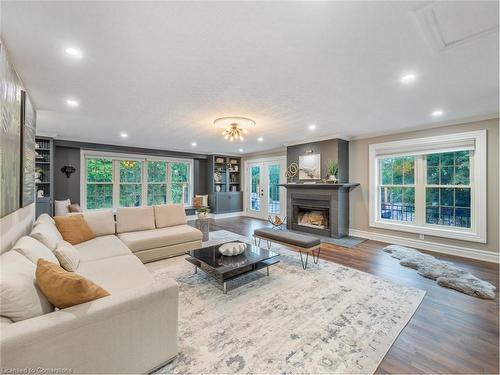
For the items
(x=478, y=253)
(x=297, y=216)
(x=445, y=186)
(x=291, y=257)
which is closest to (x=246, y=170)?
(x=297, y=216)

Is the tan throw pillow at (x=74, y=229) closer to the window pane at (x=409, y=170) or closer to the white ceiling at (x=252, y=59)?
the white ceiling at (x=252, y=59)

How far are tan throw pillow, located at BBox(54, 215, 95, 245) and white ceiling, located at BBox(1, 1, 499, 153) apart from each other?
1.69 m

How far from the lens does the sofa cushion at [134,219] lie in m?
3.79

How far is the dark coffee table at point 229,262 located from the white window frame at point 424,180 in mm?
3312

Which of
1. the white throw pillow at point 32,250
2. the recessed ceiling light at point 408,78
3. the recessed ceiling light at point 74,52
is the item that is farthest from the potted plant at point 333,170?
the white throw pillow at point 32,250

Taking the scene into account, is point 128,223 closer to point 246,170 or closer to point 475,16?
point 475,16

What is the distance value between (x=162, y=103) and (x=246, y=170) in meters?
5.54

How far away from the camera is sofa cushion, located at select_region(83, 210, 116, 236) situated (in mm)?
3539

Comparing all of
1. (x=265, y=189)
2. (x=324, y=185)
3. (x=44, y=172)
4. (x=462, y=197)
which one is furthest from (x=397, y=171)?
(x=44, y=172)

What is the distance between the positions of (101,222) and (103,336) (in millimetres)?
2821

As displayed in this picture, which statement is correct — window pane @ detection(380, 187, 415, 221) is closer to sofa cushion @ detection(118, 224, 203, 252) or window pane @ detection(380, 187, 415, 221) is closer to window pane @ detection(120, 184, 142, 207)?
sofa cushion @ detection(118, 224, 203, 252)

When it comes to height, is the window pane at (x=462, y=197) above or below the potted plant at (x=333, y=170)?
below

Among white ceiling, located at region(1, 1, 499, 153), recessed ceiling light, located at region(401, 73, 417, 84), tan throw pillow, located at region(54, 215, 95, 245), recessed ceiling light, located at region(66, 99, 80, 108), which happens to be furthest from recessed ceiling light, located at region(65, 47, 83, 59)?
recessed ceiling light, located at region(401, 73, 417, 84)

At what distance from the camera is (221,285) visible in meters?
2.68
